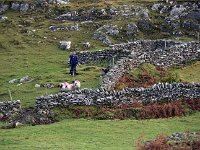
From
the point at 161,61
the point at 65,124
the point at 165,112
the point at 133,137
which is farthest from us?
the point at 161,61

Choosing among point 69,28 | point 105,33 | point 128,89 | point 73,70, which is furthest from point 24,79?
point 69,28

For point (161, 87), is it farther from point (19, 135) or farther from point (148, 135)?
point (19, 135)

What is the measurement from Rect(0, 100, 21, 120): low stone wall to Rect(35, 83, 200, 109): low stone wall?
149 centimetres

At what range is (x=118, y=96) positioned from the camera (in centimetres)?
4419

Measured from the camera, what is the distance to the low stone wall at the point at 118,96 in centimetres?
4381

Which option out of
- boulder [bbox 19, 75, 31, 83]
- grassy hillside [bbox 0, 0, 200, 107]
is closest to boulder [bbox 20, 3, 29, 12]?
grassy hillside [bbox 0, 0, 200, 107]

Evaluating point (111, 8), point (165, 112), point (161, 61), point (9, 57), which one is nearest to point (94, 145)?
point (165, 112)

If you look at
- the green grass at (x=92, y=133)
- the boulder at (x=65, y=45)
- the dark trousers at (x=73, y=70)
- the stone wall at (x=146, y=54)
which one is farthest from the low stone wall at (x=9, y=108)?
the boulder at (x=65, y=45)

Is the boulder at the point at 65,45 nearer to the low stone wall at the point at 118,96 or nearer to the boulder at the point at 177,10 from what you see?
the boulder at the point at 177,10

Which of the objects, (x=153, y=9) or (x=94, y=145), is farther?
(x=153, y=9)

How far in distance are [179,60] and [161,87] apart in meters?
18.5

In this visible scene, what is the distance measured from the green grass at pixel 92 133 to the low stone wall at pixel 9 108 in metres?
3.33

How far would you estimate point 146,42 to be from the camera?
227ft

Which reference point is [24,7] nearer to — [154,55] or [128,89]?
[154,55]
